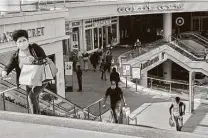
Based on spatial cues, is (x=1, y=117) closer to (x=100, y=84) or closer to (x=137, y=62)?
(x=100, y=84)

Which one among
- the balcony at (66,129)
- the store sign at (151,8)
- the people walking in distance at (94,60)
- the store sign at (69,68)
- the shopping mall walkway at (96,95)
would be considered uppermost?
the store sign at (151,8)

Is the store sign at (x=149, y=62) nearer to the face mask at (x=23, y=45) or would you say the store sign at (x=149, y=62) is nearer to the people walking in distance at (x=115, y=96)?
the people walking in distance at (x=115, y=96)

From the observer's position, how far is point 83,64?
16734mm

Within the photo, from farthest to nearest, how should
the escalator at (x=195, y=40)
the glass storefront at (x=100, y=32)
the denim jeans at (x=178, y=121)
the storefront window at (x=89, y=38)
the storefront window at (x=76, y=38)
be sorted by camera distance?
1. the escalator at (x=195, y=40)
2. the glass storefront at (x=100, y=32)
3. the storefront window at (x=89, y=38)
4. the storefront window at (x=76, y=38)
5. the denim jeans at (x=178, y=121)

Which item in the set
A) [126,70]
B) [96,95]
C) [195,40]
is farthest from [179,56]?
[96,95]

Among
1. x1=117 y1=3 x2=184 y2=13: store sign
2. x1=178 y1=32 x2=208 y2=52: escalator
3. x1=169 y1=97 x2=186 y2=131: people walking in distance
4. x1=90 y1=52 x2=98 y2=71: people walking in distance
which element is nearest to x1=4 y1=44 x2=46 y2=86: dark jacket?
x1=169 y1=97 x2=186 y2=131: people walking in distance

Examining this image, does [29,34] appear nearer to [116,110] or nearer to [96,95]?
[96,95]

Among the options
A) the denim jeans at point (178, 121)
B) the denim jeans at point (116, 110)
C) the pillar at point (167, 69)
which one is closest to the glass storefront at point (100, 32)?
the pillar at point (167, 69)

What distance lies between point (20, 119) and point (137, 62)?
468 inches

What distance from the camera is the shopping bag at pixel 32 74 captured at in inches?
154

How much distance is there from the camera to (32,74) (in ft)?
12.8

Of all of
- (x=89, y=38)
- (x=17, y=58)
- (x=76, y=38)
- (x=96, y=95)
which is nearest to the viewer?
(x=17, y=58)

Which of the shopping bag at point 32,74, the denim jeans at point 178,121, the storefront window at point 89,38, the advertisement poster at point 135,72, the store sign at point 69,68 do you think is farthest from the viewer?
the storefront window at point 89,38

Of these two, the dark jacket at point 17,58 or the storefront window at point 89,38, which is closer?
the dark jacket at point 17,58
